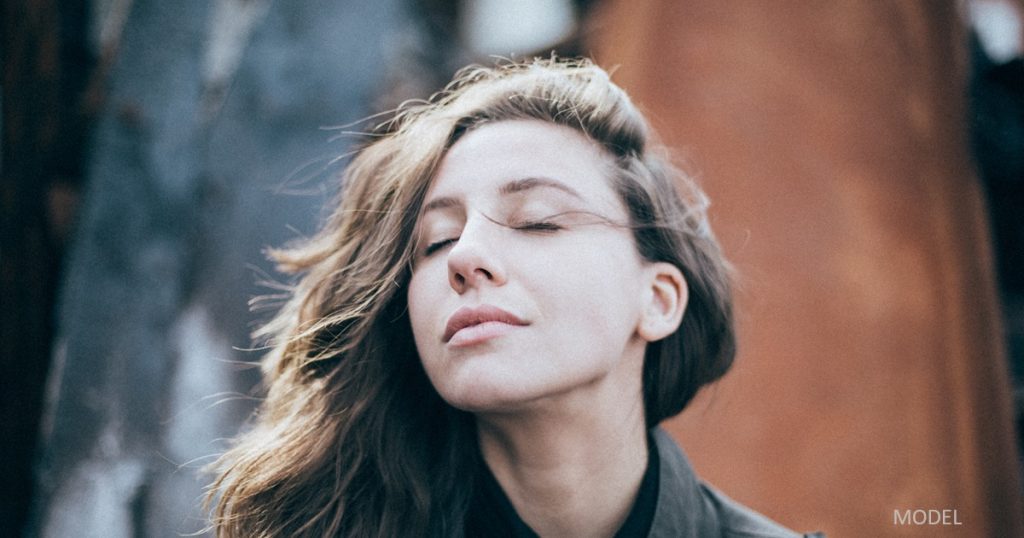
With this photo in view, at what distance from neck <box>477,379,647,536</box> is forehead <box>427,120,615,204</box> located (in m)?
0.44

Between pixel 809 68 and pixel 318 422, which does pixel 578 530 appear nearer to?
pixel 318 422

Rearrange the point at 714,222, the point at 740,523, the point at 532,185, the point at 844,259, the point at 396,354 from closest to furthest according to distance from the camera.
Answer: the point at 532,185
the point at 740,523
the point at 396,354
the point at 844,259
the point at 714,222

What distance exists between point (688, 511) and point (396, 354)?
0.71m

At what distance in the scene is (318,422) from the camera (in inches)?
58.5

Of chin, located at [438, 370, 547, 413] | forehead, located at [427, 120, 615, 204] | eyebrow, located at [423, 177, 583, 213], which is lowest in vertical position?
chin, located at [438, 370, 547, 413]

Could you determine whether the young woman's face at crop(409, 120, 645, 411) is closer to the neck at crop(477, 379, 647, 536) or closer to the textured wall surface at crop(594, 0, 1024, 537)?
the neck at crop(477, 379, 647, 536)

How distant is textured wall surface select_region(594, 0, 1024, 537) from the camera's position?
1.98 meters

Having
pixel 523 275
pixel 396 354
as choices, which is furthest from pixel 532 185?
pixel 396 354

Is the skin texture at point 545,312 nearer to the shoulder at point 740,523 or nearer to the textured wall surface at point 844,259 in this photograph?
the shoulder at point 740,523

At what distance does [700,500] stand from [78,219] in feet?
7.12

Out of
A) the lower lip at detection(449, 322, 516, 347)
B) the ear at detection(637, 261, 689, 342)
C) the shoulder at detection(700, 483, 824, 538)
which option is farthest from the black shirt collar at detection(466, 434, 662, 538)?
the lower lip at detection(449, 322, 516, 347)

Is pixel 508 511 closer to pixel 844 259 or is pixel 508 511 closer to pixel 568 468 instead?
pixel 568 468

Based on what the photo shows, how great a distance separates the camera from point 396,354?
1537 millimetres

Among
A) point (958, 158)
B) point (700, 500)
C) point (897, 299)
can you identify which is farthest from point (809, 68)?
point (700, 500)
